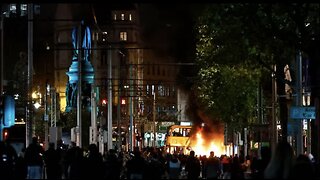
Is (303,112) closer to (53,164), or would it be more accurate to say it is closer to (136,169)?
(53,164)

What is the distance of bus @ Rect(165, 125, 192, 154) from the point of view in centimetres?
8536

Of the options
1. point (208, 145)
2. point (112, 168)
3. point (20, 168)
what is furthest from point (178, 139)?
point (20, 168)

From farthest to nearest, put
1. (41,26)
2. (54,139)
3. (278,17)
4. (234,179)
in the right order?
(41,26) → (54,139) → (278,17) → (234,179)

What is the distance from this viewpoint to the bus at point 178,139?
8536 centimetres

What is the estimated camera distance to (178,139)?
87.4m

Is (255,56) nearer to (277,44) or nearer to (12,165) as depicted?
(277,44)

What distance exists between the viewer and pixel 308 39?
→ 29.1 m

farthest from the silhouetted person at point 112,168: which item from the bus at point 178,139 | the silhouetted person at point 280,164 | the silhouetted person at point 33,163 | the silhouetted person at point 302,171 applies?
the bus at point 178,139

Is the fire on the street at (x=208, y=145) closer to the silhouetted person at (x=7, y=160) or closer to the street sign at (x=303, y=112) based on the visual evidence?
the street sign at (x=303, y=112)

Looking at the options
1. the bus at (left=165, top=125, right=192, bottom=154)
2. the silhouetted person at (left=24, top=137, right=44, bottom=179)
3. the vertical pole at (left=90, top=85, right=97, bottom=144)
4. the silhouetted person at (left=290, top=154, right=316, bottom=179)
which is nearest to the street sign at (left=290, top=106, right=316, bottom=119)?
the silhouetted person at (left=24, top=137, right=44, bottom=179)

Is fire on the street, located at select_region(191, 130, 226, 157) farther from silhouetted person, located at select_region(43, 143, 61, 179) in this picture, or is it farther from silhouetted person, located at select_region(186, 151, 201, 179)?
silhouetted person, located at select_region(43, 143, 61, 179)

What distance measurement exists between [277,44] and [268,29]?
553 millimetres

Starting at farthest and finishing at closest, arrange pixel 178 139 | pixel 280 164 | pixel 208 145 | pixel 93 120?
pixel 178 139
pixel 208 145
pixel 93 120
pixel 280 164

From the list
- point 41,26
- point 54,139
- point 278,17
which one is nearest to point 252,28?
point 278,17
